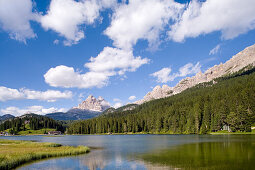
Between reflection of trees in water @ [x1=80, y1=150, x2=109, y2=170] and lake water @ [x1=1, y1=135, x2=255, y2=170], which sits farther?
reflection of trees in water @ [x1=80, y1=150, x2=109, y2=170]

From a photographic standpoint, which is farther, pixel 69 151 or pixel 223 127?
pixel 223 127

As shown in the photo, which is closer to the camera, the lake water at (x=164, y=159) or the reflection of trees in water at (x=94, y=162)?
the lake water at (x=164, y=159)

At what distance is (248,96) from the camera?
155m

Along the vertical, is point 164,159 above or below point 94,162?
above

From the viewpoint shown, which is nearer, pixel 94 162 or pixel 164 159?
pixel 94 162

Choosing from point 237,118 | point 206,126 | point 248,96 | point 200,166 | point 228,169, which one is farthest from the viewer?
point 206,126

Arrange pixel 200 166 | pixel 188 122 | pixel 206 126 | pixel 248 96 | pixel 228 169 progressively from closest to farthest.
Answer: pixel 228 169 → pixel 200 166 → pixel 248 96 → pixel 206 126 → pixel 188 122

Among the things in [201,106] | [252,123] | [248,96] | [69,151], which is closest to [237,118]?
[252,123]

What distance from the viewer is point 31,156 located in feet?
168

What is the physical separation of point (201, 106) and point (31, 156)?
16808 cm

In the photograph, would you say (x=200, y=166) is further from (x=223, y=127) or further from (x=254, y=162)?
(x=223, y=127)

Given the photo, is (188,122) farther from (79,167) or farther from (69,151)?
(79,167)

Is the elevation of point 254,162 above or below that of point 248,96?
below

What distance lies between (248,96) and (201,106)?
4346 cm
